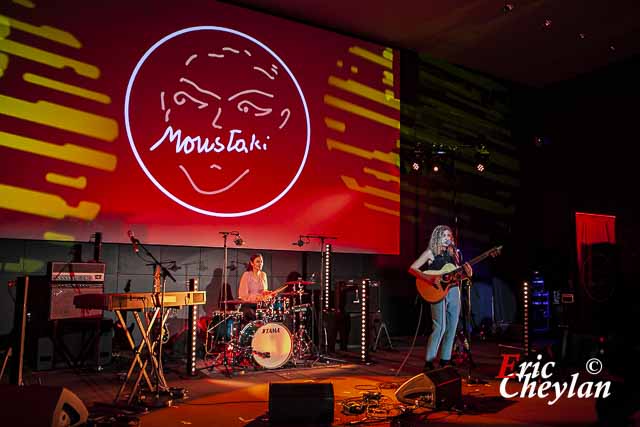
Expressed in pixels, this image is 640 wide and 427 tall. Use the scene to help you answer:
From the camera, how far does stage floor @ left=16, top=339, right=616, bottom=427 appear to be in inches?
164

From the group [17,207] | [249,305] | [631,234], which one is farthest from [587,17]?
[17,207]

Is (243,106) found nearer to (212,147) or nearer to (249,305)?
(212,147)

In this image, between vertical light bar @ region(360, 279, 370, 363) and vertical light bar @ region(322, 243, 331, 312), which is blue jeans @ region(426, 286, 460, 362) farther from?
vertical light bar @ region(322, 243, 331, 312)

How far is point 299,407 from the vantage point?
3.88 metres

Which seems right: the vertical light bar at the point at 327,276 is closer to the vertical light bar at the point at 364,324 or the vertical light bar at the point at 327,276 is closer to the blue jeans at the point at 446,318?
the vertical light bar at the point at 364,324

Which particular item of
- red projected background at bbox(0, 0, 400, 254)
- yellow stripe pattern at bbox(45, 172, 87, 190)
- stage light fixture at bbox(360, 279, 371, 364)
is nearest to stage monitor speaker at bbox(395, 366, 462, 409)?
stage light fixture at bbox(360, 279, 371, 364)

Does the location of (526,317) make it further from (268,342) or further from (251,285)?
(251,285)

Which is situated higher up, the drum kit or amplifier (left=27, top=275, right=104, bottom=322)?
amplifier (left=27, top=275, right=104, bottom=322)

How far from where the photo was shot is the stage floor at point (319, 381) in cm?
416

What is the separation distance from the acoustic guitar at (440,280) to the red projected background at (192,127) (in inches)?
106

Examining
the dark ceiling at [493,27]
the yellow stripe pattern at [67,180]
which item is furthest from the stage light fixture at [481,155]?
the yellow stripe pattern at [67,180]

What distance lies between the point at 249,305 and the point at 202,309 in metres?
0.66

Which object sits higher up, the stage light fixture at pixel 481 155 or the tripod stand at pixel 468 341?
the stage light fixture at pixel 481 155

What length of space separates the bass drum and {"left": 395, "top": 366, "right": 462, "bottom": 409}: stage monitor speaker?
7.29 ft
